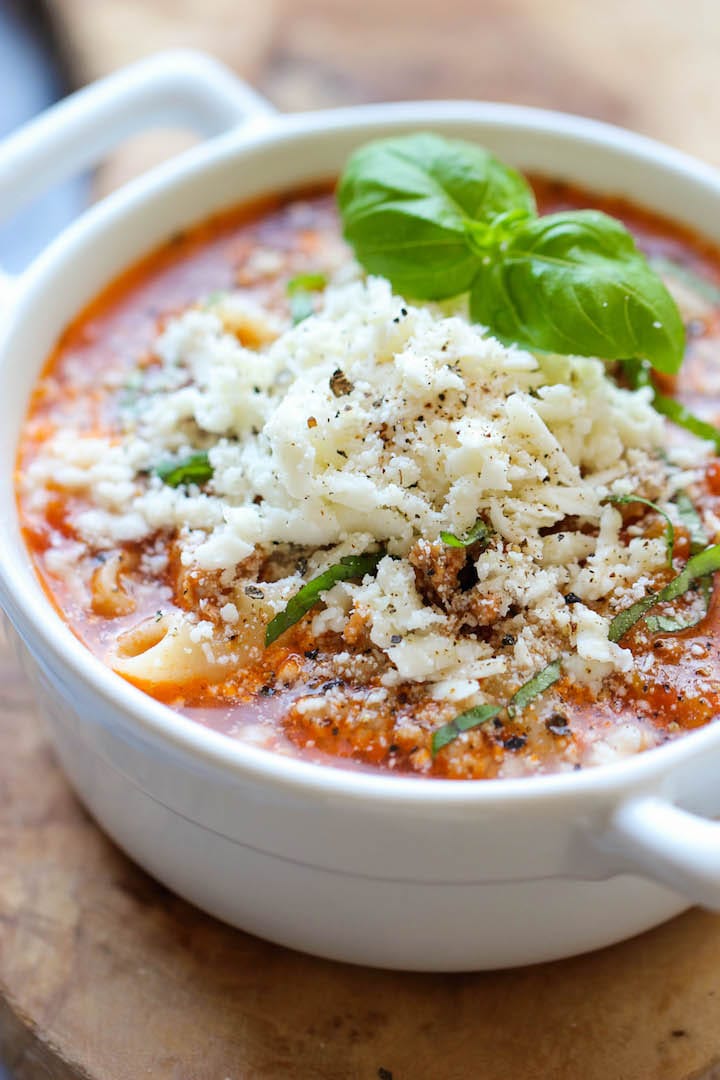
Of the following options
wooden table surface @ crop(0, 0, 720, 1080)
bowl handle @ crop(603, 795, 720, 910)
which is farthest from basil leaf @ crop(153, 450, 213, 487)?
bowl handle @ crop(603, 795, 720, 910)

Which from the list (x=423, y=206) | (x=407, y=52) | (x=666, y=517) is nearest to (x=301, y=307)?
(x=423, y=206)

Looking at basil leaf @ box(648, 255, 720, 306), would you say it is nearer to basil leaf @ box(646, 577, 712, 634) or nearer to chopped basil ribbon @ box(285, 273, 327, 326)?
chopped basil ribbon @ box(285, 273, 327, 326)

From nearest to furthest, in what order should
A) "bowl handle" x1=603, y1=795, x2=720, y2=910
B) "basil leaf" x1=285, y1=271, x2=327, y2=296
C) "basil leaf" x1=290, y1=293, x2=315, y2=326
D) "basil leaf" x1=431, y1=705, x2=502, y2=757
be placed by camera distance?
"bowl handle" x1=603, y1=795, x2=720, y2=910 < "basil leaf" x1=431, y1=705, x2=502, y2=757 < "basil leaf" x1=290, y1=293, x2=315, y2=326 < "basil leaf" x1=285, y1=271, x2=327, y2=296

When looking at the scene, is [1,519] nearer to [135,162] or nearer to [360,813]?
[360,813]

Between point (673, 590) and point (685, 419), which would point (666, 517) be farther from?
point (685, 419)

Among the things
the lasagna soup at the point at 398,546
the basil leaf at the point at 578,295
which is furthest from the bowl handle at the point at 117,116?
the basil leaf at the point at 578,295

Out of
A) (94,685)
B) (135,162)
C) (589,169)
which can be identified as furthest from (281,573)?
(135,162)
